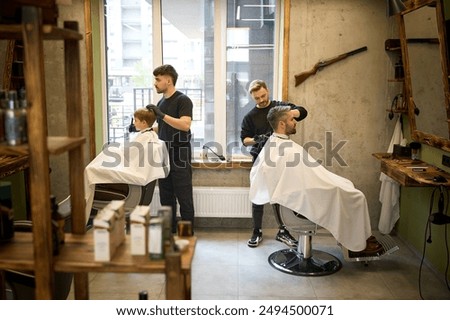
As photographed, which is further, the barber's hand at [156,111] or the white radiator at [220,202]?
the white radiator at [220,202]

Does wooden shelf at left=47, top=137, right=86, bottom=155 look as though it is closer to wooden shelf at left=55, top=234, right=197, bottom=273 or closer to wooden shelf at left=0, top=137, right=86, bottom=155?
wooden shelf at left=0, top=137, right=86, bottom=155

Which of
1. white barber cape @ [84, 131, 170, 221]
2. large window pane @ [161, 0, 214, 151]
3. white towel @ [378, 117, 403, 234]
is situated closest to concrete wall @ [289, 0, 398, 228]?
white towel @ [378, 117, 403, 234]

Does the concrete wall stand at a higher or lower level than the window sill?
higher

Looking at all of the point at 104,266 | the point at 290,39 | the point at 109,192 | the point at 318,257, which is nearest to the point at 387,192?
the point at 318,257

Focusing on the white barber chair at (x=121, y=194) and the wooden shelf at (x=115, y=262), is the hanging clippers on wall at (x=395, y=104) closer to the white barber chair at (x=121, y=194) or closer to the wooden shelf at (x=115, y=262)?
the white barber chair at (x=121, y=194)

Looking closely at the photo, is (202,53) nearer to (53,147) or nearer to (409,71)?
(409,71)

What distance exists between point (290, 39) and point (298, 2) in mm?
303

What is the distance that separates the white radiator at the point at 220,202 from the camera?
4.07 metres

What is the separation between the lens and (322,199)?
304 centimetres

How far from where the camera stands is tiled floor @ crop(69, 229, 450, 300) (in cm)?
293

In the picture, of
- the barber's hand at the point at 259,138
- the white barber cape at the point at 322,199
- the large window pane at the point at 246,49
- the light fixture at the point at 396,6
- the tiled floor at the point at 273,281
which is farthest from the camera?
the large window pane at the point at 246,49

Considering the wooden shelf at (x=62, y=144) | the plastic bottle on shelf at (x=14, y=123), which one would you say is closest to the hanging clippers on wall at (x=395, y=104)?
the wooden shelf at (x=62, y=144)

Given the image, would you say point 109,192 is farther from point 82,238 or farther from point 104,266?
point 104,266

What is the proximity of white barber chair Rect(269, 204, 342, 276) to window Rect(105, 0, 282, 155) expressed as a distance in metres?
1.16
